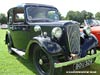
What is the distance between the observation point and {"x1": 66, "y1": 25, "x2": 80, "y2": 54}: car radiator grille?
4.89 meters

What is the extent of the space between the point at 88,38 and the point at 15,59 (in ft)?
9.67

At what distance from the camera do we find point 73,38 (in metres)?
4.99

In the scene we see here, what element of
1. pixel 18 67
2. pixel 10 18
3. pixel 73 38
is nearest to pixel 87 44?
pixel 73 38

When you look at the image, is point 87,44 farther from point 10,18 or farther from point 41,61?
point 10,18

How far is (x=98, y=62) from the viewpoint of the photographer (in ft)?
21.1

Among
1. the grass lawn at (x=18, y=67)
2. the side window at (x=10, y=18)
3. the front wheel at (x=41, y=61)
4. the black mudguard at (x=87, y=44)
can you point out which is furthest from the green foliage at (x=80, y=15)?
the front wheel at (x=41, y=61)

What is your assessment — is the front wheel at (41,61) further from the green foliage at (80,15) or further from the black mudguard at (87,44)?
the green foliage at (80,15)

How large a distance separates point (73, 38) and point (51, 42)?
64 centimetres

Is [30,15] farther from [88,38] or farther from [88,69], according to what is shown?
[88,69]

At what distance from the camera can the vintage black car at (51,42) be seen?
4574mm

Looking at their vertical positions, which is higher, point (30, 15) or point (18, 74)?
point (30, 15)

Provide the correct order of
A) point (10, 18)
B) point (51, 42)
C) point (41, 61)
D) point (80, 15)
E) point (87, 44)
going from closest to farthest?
point (51, 42) < point (41, 61) < point (87, 44) < point (10, 18) < point (80, 15)

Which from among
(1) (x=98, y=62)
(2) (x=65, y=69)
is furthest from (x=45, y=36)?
(1) (x=98, y=62)

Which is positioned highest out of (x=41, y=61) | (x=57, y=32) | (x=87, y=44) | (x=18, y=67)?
(x=57, y=32)
